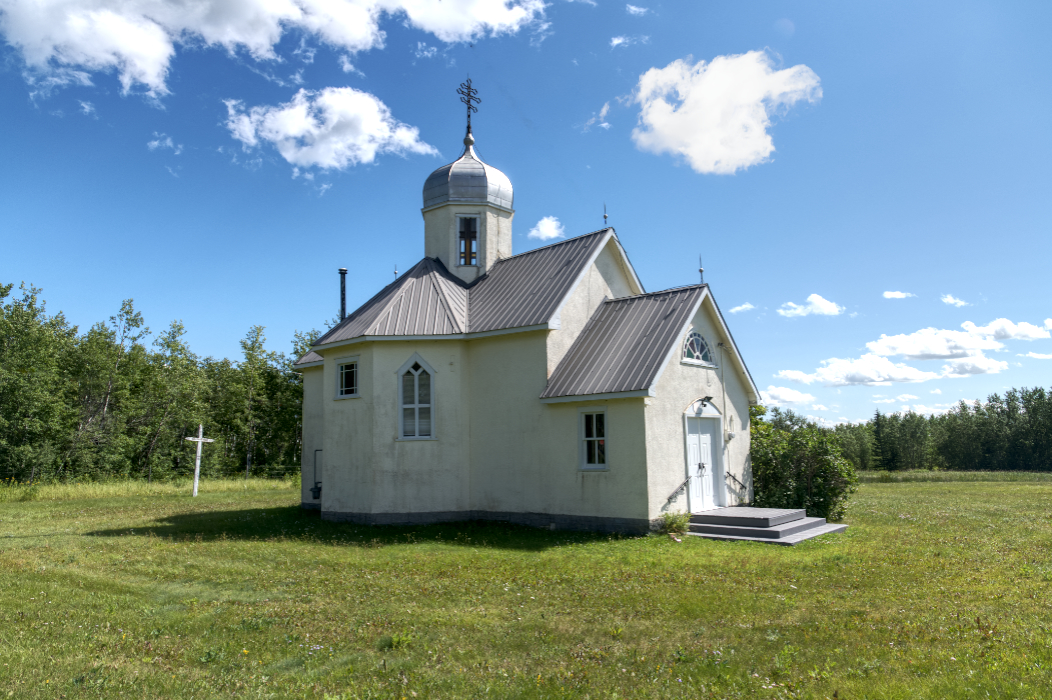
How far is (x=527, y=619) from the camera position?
24.7 ft

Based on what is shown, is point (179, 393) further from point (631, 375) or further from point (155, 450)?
point (631, 375)

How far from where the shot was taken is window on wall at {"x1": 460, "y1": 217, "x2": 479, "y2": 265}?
19.7 meters

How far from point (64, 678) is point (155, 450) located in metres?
39.5

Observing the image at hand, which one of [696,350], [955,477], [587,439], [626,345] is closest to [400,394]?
[587,439]

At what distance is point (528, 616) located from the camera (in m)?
7.66

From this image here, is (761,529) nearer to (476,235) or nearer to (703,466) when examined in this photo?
(703,466)

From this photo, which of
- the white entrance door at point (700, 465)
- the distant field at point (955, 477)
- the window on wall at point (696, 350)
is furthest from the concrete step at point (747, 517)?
the distant field at point (955, 477)

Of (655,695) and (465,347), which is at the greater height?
(465,347)

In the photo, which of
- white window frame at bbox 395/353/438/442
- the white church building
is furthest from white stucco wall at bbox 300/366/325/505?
white window frame at bbox 395/353/438/442

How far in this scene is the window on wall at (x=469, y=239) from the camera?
777 inches

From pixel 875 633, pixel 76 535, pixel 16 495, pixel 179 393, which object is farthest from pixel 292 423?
pixel 875 633

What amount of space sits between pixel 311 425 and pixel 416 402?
6098 mm

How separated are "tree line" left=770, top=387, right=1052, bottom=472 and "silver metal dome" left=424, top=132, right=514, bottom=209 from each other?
163 ft

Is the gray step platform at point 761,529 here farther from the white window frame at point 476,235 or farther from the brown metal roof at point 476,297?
the white window frame at point 476,235
